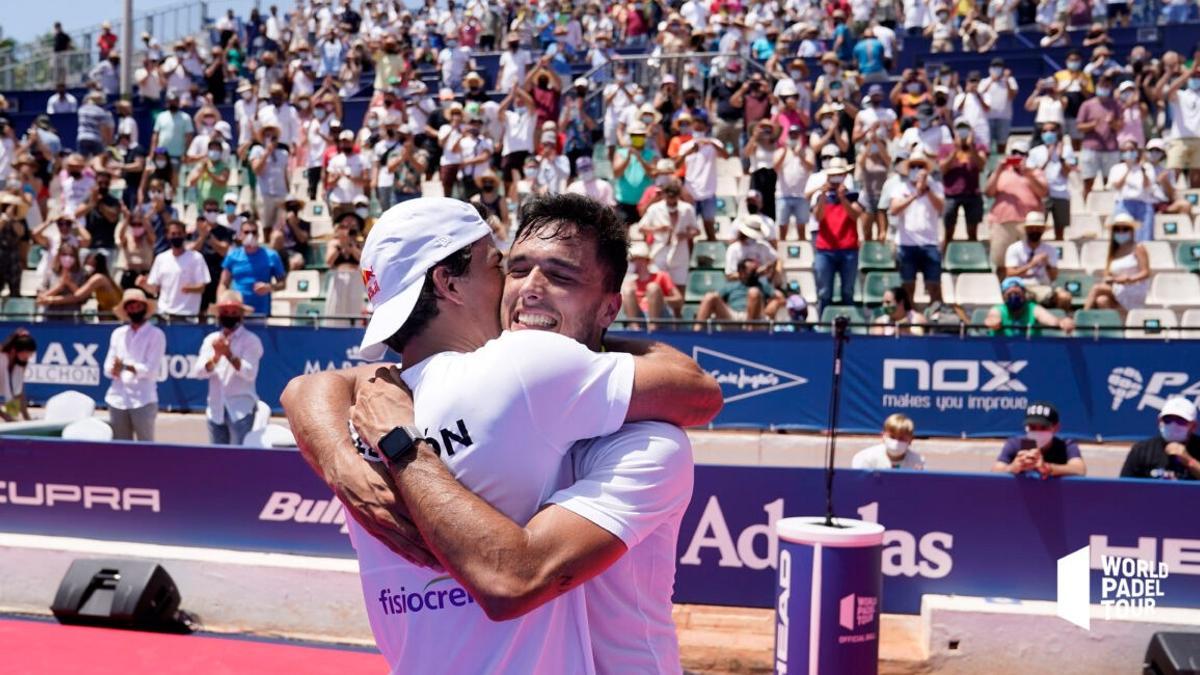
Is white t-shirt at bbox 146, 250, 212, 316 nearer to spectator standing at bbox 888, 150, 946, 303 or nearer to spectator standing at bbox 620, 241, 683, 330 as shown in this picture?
spectator standing at bbox 620, 241, 683, 330

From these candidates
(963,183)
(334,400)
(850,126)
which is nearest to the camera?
(334,400)

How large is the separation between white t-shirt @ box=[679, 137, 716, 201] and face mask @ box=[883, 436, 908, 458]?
6692 mm

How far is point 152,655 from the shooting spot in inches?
285

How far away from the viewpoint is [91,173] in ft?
61.4

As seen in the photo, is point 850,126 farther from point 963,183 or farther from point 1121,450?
point 1121,450

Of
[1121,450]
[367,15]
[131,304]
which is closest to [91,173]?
[131,304]

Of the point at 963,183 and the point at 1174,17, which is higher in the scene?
the point at 1174,17

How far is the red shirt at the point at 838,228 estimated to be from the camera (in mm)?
13844

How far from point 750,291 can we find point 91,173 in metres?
10.7

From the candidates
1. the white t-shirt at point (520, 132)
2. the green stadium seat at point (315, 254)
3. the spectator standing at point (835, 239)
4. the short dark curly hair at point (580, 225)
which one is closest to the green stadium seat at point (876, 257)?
the spectator standing at point (835, 239)

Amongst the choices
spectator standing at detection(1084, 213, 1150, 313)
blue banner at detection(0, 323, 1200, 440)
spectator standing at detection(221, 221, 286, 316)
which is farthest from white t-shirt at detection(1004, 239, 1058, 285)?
spectator standing at detection(221, 221, 286, 316)

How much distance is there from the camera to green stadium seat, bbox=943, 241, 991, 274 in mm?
14953

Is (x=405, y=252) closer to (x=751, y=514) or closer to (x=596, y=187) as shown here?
(x=751, y=514)

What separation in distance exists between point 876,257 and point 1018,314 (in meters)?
2.47
